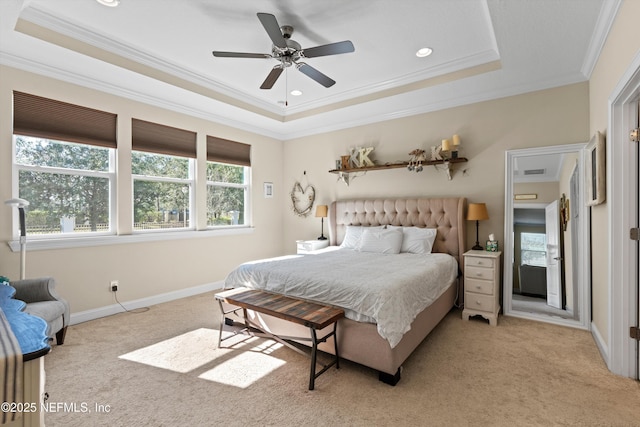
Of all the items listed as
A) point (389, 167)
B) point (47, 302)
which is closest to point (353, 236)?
point (389, 167)

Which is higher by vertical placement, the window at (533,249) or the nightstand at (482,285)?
the window at (533,249)

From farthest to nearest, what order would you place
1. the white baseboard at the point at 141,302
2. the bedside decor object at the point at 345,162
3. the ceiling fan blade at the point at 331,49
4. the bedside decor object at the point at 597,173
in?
the bedside decor object at the point at 345,162, the white baseboard at the point at 141,302, the bedside decor object at the point at 597,173, the ceiling fan blade at the point at 331,49

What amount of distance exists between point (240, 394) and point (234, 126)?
4.12 m

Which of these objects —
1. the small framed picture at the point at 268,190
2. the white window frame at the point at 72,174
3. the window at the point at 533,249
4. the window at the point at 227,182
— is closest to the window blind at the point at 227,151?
the window at the point at 227,182

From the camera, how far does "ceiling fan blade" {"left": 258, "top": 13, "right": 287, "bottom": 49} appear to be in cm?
214

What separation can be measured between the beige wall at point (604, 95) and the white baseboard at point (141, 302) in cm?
467

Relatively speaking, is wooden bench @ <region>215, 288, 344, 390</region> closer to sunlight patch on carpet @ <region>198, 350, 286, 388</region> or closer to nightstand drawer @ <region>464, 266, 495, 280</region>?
sunlight patch on carpet @ <region>198, 350, 286, 388</region>

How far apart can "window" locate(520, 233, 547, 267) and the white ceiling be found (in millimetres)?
A: 1749

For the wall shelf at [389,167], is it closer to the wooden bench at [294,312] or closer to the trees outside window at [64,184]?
the wooden bench at [294,312]

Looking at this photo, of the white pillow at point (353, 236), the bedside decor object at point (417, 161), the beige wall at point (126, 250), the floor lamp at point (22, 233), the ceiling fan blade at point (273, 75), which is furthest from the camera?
the white pillow at point (353, 236)

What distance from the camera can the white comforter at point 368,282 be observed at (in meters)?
2.23

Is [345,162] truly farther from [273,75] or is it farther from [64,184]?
[64,184]

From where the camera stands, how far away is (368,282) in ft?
7.98

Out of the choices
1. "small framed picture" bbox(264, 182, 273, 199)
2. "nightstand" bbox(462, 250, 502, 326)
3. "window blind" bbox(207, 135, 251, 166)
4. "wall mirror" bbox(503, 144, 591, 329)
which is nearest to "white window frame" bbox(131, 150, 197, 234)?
"window blind" bbox(207, 135, 251, 166)
